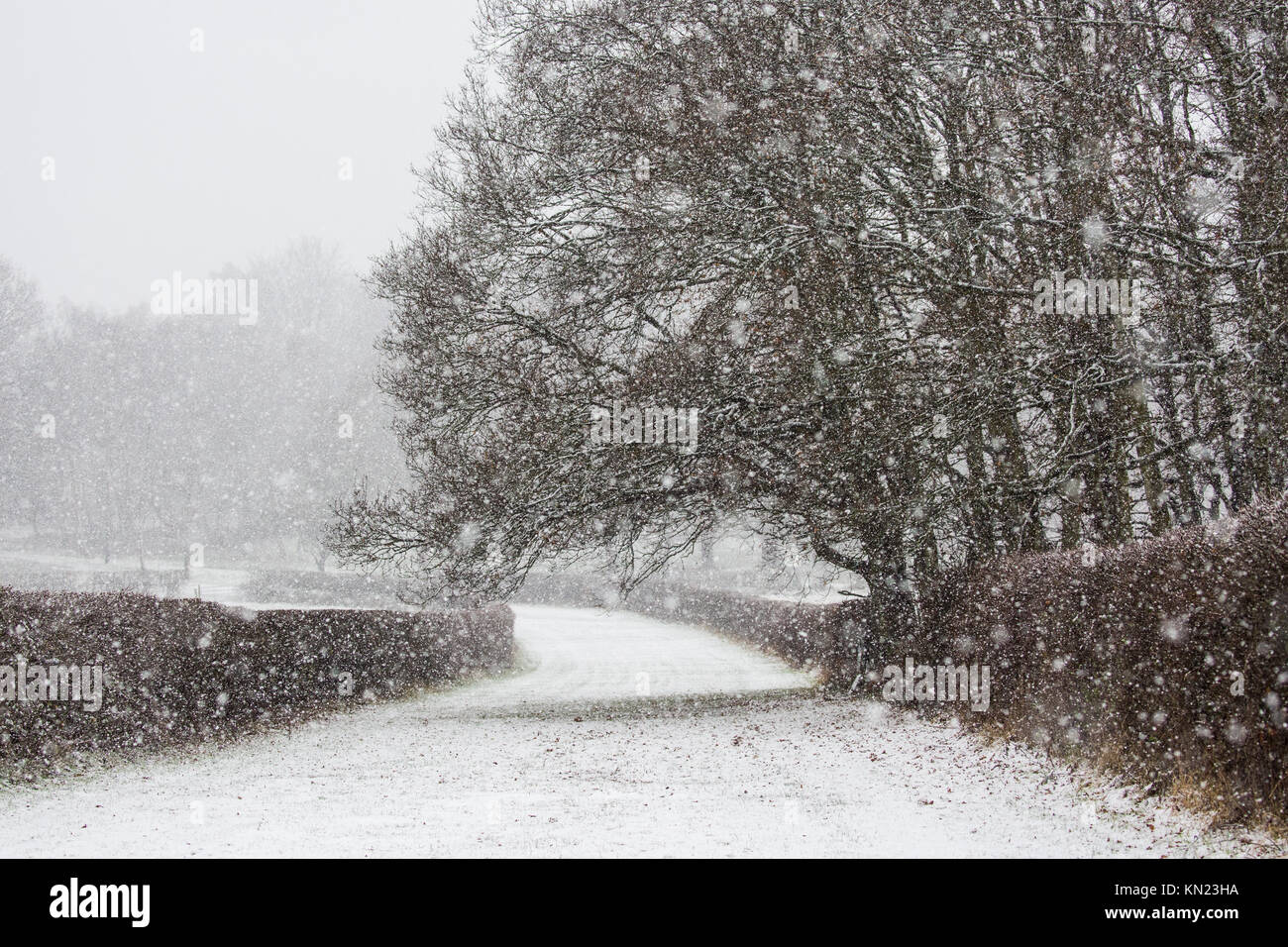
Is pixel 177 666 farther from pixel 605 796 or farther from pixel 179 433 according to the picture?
pixel 179 433

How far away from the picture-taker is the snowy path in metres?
6.44

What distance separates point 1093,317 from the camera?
1103cm

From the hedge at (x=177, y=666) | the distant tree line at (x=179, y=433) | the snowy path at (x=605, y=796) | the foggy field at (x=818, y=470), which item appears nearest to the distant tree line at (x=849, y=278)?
the foggy field at (x=818, y=470)

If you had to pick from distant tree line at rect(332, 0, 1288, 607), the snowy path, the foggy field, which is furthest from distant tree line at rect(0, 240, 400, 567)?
the snowy path

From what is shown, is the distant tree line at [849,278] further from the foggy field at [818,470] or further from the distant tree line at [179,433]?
the distant tree line at [179,433]

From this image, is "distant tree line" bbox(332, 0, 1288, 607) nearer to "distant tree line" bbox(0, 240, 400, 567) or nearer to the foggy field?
the foggy field

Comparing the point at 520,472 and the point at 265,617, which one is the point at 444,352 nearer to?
the point at 520,472

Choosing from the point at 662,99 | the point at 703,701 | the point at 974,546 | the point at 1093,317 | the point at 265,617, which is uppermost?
the point at 662,99

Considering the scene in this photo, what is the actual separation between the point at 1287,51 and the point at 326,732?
12.4 metres

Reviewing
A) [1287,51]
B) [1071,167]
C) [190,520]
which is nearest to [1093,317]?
[1071,167]

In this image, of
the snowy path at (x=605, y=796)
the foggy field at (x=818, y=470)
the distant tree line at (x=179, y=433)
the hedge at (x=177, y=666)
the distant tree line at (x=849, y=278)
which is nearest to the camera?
the snowy path at (x=605, y=796)

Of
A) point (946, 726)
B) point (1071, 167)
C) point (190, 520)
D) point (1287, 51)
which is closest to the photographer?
point (1287, 51)

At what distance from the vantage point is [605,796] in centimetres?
834

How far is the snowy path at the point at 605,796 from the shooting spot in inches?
253
